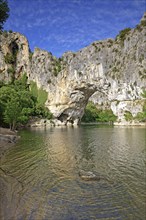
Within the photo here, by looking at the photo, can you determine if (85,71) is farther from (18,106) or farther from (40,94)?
(18,106)

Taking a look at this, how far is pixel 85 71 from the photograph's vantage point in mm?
71625

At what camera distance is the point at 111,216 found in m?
8.12

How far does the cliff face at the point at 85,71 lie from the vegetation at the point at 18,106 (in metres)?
5.00

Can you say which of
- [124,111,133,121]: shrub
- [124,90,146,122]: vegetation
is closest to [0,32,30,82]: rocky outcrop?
[124,111,133,121]: shrub

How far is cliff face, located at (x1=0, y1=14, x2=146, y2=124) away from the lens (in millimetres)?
63156

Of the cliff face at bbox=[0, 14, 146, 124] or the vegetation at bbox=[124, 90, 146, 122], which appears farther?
the vegetation at bbox=[124, 90, 146, 122]

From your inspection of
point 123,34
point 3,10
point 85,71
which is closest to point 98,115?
point 85,71

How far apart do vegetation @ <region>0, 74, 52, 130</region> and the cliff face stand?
5.00 metres

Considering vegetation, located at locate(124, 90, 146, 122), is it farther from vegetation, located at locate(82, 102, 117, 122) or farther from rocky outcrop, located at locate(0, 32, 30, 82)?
vegetation, located at locate(82, 102, 117, 122)

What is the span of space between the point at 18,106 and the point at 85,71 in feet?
108

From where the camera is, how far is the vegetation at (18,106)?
139 ft

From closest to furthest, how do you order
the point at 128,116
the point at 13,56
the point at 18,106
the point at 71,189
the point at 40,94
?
the point at 71,189
the point at 18,106
the point at 128,116
the point at 40,94
the point at 13,56

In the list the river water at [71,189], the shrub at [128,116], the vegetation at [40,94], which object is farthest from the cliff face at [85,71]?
the river water at [71,189]

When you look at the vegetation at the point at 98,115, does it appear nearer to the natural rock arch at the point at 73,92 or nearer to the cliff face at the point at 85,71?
the natural rock arch at the point at 73,92
